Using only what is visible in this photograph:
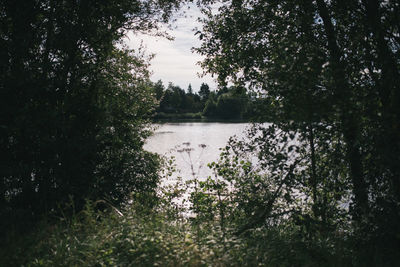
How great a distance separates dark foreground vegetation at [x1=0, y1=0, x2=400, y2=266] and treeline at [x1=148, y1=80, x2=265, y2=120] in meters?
0.30

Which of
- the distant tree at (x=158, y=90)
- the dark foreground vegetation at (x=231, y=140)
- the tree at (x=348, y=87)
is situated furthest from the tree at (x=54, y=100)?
the tree at (x=348, y=87)

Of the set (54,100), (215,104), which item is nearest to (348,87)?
(54,100)

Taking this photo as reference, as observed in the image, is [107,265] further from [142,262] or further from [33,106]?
[33,106]

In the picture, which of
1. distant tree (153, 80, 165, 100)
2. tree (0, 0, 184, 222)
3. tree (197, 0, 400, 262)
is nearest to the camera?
tree (197, 0, 400, 262)

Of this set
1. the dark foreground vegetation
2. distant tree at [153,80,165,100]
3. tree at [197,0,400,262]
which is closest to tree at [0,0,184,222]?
the dark foreground vegetation

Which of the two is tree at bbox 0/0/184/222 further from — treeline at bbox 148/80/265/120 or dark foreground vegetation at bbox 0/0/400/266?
treeline at bbox 148/80/265/120

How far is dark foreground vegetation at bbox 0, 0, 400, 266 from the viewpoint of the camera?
4.49 metres

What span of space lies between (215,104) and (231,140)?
65.0 metres

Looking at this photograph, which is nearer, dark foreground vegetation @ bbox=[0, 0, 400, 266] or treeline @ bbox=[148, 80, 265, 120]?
dark foreground vegetation @ bbox=[0, 0, 400, 266]

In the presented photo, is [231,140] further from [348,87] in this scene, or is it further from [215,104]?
[215,104]

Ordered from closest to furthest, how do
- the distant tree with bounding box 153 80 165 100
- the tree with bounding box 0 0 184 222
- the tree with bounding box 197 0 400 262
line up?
the tree with bounding box 197 0 400 262
the tree with bounding box 0 0 184 222
the distant tree with bounding box 153 80 165 100

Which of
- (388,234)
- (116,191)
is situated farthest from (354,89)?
(116,191)

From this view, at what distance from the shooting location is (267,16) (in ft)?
23.7

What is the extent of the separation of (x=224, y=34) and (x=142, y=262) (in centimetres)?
580
